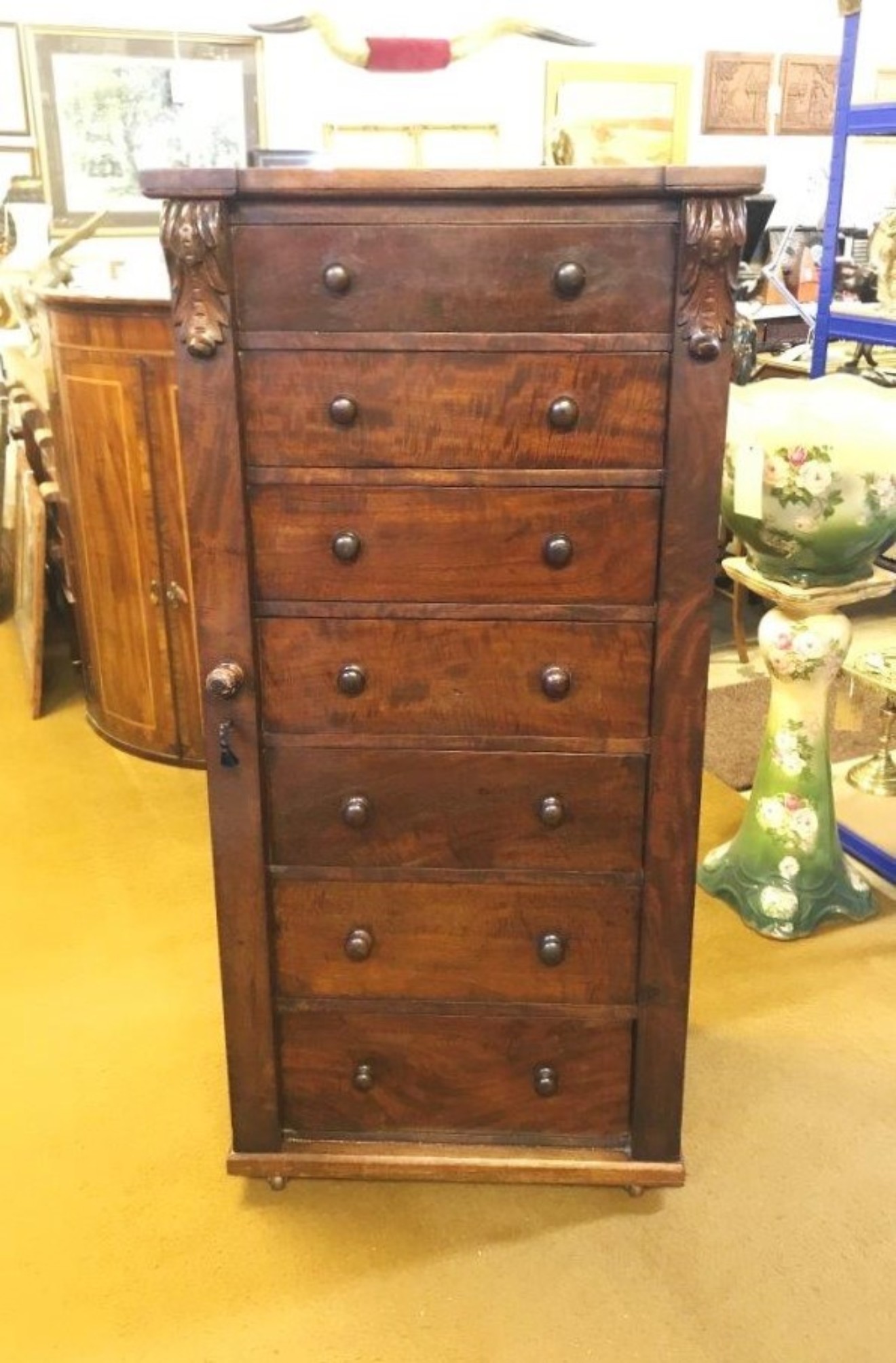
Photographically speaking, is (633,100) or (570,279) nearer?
(570,279)

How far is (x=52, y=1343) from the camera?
1.54 metres

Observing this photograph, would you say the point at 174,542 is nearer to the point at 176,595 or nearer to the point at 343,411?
the point at 176,595

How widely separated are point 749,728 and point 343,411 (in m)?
2.10

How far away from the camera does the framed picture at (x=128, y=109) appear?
396 cm

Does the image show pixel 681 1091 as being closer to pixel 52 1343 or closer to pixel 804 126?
pixel 52 1343

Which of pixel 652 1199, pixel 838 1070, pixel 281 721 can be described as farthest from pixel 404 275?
pixel 838 1070

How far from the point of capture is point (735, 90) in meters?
4.96

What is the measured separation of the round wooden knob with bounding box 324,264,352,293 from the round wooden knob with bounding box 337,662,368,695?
453 mm

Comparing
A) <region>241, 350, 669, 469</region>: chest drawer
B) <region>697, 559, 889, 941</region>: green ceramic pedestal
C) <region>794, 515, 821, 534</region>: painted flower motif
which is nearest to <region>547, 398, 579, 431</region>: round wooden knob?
<region>241, 350, 669, 469</region>: chest drawer

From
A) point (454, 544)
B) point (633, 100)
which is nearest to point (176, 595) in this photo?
point (454, 544)

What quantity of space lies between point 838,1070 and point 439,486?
125 centimetres

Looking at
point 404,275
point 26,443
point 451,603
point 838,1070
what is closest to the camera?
point 404,275

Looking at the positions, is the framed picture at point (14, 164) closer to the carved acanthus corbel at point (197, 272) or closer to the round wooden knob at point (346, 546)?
the carved acanthus corbel at point (197, 272)

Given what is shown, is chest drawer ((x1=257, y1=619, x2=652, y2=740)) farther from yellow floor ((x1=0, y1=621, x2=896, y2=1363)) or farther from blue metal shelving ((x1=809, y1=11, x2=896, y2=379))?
blue metal shelving ((x1=809, y1=11, x2=896, y2=379))
